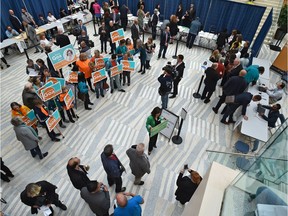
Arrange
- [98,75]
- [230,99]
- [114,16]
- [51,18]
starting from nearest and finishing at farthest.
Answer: [230,99]
[98,75]
[51,18]
[114,16]

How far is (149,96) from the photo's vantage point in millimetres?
8000

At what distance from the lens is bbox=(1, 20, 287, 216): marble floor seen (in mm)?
5070

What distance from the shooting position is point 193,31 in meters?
10.4

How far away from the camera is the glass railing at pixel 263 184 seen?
6.79 feet

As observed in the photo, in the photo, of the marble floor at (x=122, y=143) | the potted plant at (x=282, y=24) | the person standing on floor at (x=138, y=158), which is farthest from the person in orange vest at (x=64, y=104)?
the potted plant at (x=282, y=24)

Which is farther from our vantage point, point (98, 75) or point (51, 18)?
point (51, 18)

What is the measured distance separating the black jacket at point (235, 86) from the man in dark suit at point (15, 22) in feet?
33.6

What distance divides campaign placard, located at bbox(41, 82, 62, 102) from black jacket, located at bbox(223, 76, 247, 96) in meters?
5.22

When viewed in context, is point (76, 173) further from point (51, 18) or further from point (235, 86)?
point (51, 18)

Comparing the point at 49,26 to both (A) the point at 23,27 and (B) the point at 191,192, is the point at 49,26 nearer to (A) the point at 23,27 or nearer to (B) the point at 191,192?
(A) the point at 23,27

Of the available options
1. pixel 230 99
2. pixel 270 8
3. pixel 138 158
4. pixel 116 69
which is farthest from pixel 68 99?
pixel 270 8

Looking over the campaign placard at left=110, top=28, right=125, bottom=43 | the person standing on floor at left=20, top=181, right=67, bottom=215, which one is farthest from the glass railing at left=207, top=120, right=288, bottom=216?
the campaign placard at left=110, top=28, right=125, bottom=43

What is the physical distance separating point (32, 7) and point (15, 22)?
153 cm

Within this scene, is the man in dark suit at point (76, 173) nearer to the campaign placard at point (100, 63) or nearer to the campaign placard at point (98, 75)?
the campaign placard at point (98, 75)
